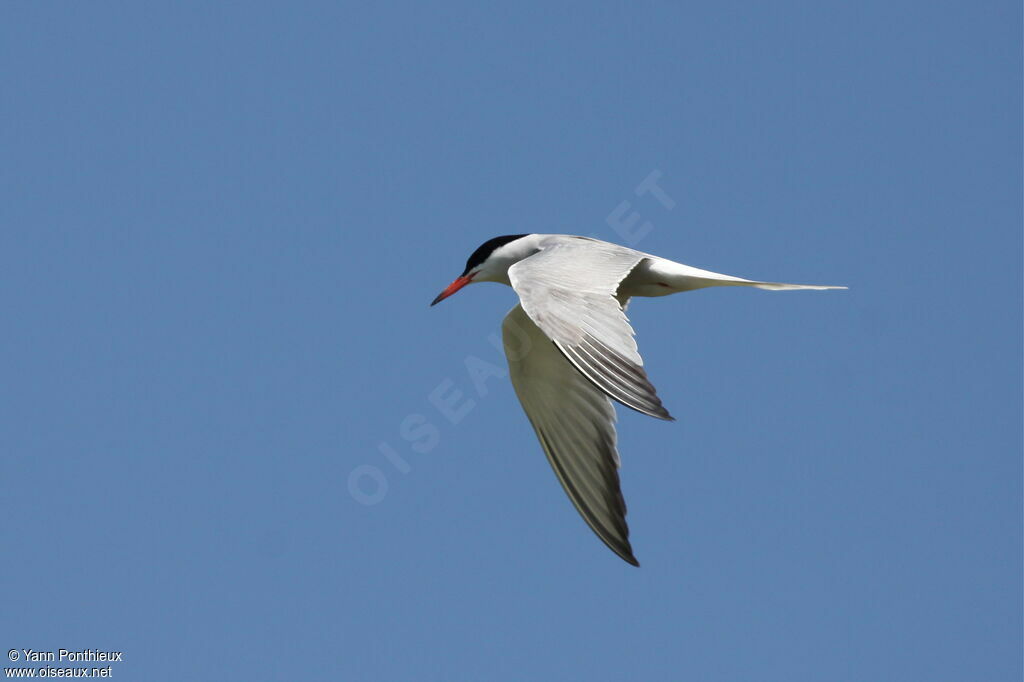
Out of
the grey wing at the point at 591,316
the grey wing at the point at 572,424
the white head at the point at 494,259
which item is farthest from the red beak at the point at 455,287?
the grey wing at the point at 591,316

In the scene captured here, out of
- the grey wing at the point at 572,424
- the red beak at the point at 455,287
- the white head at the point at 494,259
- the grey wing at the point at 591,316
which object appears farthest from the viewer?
the red beak at the point at 455,287

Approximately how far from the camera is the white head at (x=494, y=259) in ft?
31.3

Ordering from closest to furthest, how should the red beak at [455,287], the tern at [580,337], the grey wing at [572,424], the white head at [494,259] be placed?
the tern at [580,337]
the grey wing at [572,424]
the white head at [494,259]
the red beak at [455,287]

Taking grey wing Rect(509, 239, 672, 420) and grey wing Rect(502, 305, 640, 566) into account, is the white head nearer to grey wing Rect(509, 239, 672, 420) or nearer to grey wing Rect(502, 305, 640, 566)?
grey wing Rect(502, 305, 640, 566)

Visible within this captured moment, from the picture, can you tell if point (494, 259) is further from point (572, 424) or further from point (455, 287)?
point (572, 424)

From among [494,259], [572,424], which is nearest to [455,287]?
[494,259]

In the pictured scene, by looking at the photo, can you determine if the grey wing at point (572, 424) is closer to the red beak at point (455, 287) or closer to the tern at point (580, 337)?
the tern at point (580, 337)

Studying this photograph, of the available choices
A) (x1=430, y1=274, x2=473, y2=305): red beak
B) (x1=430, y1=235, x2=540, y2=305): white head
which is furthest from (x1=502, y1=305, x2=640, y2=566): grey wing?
(x1=430, y1=274, x2=473, y2=305): red beak

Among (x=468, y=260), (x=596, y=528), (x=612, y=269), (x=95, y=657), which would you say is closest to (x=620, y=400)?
(x=612, y=269)

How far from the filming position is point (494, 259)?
32.1 feet

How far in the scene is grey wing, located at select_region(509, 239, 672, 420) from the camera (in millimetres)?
6340

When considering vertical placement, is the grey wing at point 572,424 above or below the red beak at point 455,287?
below

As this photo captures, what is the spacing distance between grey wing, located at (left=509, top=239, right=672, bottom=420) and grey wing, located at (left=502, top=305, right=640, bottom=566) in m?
1.07

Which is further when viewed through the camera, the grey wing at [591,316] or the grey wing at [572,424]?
the grey wing at [572,424]
